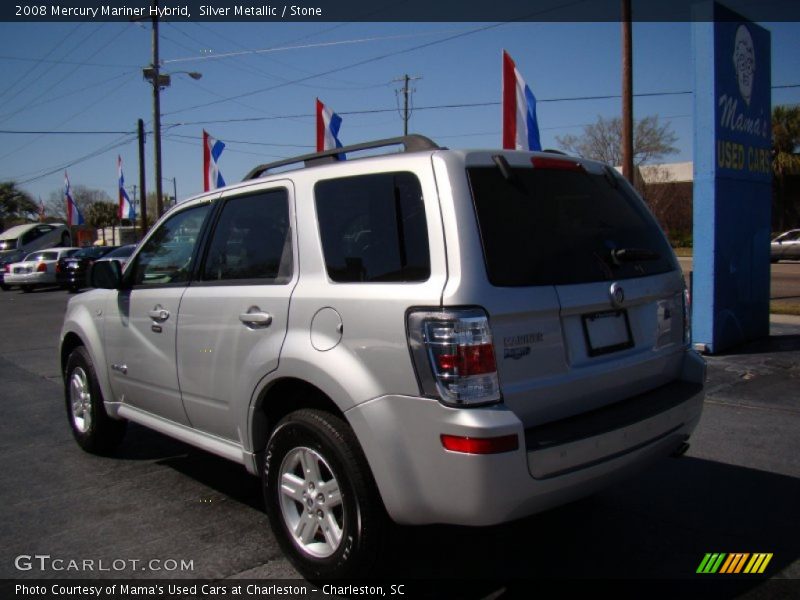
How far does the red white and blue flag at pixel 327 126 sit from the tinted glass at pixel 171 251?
8619 millimetres

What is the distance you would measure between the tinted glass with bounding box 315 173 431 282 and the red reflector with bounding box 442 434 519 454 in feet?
2.12

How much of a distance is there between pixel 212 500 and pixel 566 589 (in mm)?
2216

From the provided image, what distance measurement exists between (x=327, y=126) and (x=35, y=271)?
16353 mm

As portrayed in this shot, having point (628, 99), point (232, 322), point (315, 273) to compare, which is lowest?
point (232, 322)

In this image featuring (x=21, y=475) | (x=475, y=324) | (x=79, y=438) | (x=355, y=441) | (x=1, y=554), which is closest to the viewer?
(x=475, y=324)

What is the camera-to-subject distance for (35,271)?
80.7 feet

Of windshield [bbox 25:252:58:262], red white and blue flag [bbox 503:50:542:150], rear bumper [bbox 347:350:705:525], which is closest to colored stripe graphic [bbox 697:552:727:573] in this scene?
rear bumper [bbox 347:350:705:525]

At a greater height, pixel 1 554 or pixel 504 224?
pixel 504 224

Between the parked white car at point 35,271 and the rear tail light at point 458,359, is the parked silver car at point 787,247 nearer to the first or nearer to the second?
the parked white car at point 35,271

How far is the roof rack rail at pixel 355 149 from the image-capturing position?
325 cm

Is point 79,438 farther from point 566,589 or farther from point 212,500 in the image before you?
point 566,589

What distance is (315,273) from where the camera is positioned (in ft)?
10.8

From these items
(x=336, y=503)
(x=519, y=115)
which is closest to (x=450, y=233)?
(x=336, y=503)

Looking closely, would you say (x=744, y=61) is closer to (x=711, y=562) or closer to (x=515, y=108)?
(x=515, y=108)
